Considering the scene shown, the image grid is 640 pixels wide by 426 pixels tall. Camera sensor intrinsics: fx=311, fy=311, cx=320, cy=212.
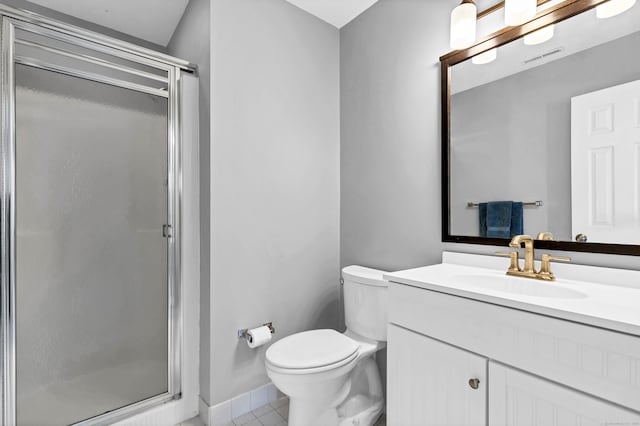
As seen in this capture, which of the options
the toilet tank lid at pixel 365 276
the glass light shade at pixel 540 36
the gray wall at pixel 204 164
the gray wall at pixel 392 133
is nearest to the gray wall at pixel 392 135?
the gray wall at pixel 392 133

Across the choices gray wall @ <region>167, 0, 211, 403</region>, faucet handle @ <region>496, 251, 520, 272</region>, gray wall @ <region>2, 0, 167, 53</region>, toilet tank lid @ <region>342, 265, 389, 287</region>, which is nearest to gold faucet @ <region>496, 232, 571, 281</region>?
faucet handle @ <region>496, 251, 520, 272</region>

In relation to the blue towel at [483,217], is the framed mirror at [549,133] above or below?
above

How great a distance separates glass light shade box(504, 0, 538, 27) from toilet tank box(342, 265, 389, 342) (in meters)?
1.22

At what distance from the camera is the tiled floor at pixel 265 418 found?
5.21 ft

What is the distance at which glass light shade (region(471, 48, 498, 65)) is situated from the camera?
1.37 m

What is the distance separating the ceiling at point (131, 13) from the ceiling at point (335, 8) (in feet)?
2.39

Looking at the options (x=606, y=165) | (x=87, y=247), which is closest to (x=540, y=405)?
(x=606, y=165)

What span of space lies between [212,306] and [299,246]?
1.99ft

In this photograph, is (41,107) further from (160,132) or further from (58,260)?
(58,260)

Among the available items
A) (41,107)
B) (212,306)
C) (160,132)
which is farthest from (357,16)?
(212,306)

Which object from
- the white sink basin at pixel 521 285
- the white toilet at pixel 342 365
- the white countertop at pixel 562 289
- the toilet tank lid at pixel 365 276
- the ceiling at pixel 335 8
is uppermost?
the ceiling at pixel 335 8

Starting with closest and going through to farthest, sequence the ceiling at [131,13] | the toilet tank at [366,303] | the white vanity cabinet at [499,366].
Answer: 1. the white vanity cabinet at [499,366]
2. the toilet tank at [366,303]
3. the ceiling at [131,13]

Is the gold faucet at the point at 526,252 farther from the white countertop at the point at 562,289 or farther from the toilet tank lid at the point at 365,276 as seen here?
the toilet tank lid at the point at 365,276

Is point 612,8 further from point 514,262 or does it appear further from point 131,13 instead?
point 131,13
